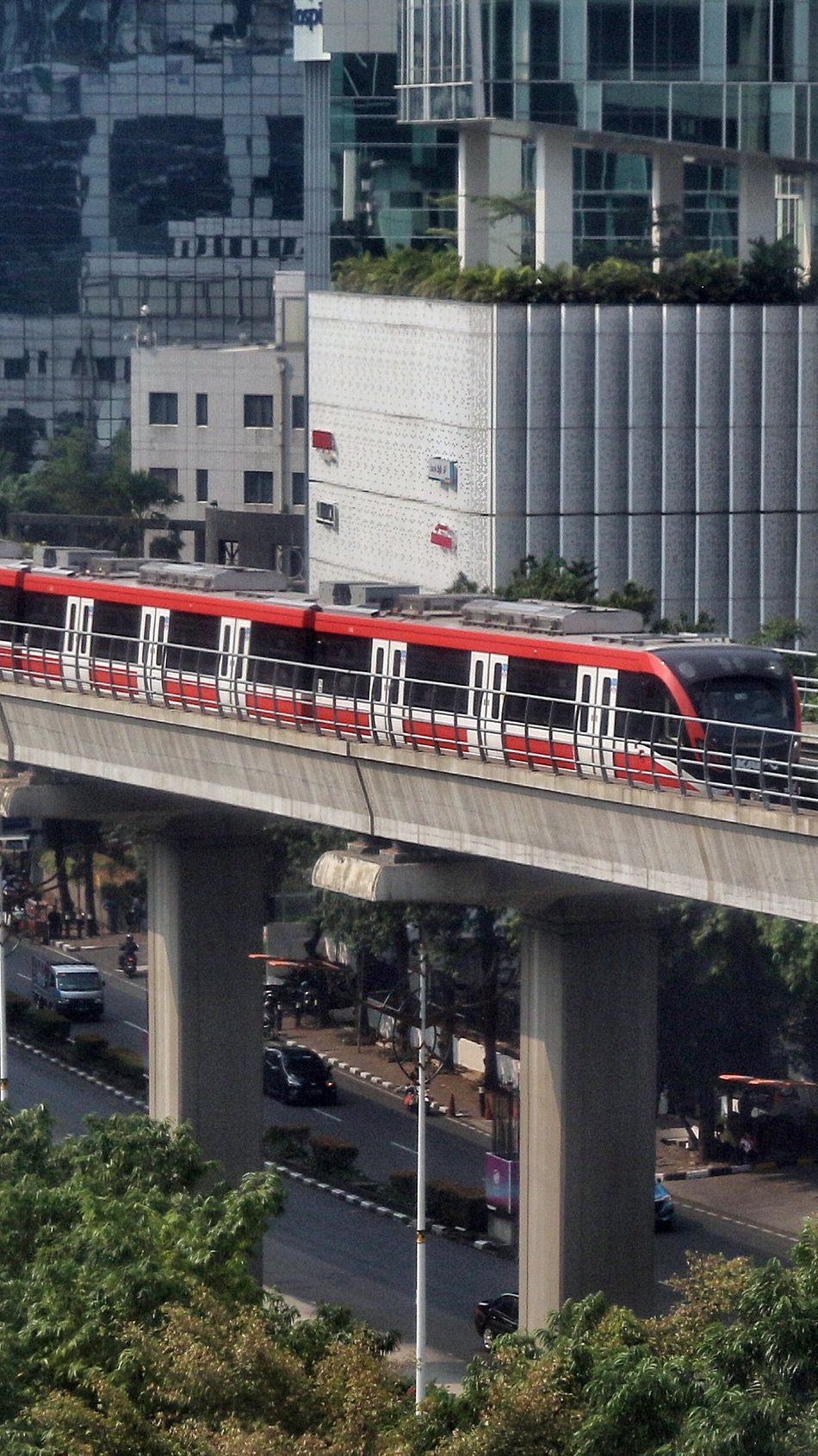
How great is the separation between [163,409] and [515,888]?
9282cm

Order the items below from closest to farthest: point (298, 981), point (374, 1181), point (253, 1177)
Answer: point (253, 1177), point (374, 1181), point (298, 981)

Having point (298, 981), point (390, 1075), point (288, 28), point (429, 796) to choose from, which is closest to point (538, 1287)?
point (429, 796)

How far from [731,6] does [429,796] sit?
40993mm

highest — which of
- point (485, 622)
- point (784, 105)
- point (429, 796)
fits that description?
point (784, 105)

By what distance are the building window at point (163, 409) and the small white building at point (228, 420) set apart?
0.04m

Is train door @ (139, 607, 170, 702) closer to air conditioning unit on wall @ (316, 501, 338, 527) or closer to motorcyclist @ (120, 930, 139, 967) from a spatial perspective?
motorcyclist @ (120, 930, 139, 967)

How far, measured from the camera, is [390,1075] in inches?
3004

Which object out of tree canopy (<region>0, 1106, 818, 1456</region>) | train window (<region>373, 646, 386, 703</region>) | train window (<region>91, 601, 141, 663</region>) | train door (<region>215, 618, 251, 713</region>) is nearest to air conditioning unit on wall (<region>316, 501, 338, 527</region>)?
train window (<region>91, 601, 141, 663</region>)

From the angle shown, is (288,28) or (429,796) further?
(288,28)

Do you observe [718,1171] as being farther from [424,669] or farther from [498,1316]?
[424,669]

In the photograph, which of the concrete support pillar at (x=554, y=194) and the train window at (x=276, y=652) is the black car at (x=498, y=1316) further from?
the concrete support pillar at (x=554, y=194)

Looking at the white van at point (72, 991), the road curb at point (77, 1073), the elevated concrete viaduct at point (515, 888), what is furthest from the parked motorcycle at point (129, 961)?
the elevated concrete viaduct at point (515, 888)

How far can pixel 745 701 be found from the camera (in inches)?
1574

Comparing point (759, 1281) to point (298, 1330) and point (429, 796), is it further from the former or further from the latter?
point (429, 796)
